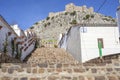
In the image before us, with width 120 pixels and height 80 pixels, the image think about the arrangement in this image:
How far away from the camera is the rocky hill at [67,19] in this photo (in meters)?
50.1

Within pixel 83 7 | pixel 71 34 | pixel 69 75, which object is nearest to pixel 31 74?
pixel 69 75

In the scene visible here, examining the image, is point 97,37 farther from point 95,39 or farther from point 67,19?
point 67,19

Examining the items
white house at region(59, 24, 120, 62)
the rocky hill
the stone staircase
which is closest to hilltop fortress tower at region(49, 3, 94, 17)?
the rocky hill

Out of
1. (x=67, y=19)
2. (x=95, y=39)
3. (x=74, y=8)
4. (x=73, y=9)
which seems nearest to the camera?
(x=95, y=39)

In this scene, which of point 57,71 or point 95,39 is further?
point 95,39

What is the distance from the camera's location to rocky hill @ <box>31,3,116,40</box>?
164 feet

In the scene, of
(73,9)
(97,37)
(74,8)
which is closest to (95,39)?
(97,37)

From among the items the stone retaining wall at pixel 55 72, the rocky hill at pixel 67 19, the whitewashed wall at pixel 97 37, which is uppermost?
the rocky hill at pixel 67 19

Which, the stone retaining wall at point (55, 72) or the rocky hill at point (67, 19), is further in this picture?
the rocky hill at point (67, 19)

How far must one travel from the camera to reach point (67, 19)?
176 ft

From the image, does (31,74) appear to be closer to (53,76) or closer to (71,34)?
(53,76)

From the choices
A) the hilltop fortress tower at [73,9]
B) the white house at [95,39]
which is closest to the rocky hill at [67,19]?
the hilltop fortress tower at [73,9]

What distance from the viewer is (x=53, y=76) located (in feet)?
21.5

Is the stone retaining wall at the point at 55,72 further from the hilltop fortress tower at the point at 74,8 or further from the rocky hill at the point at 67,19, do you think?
the hilltop fortress tower at the point at 74,8
